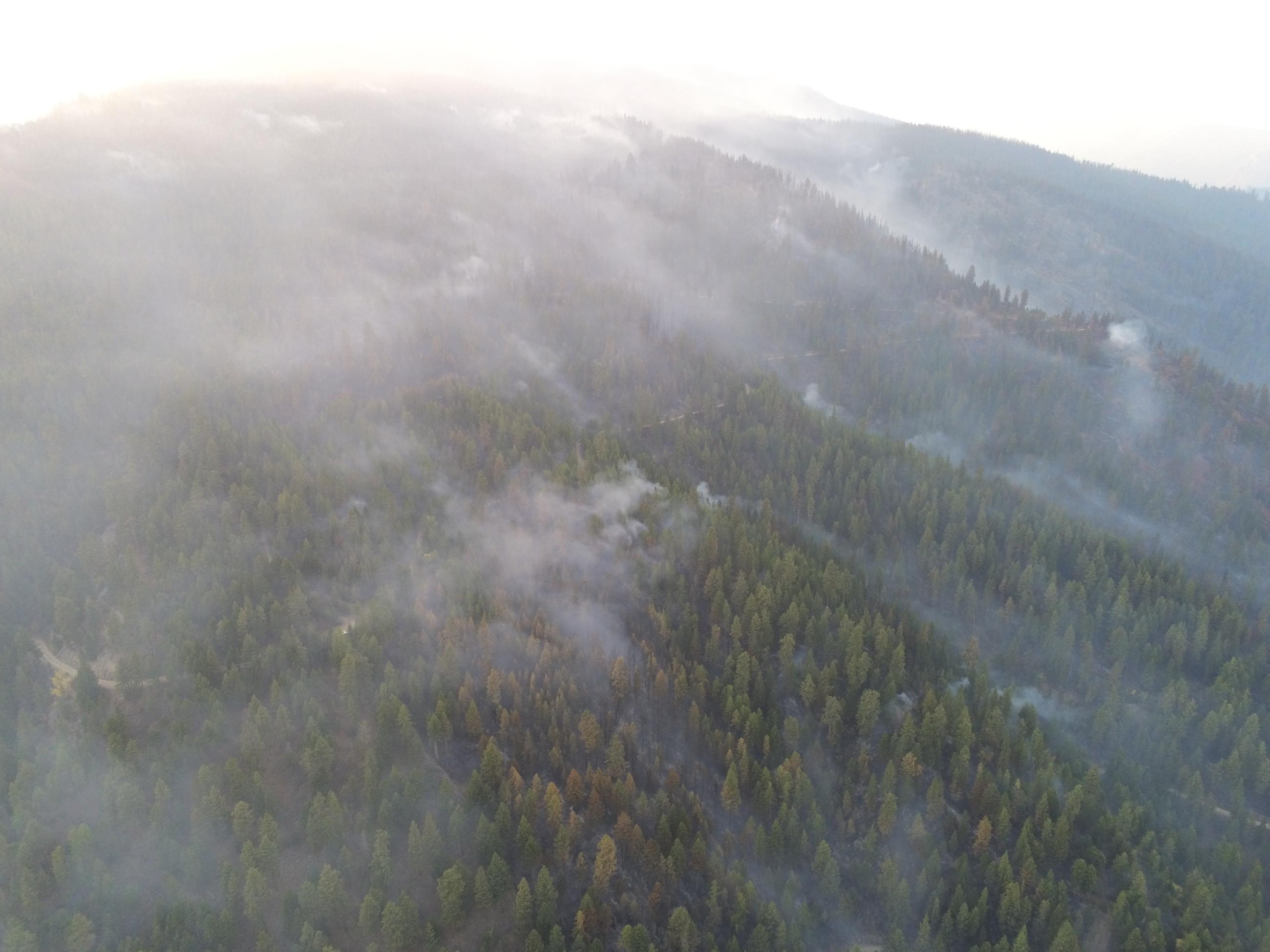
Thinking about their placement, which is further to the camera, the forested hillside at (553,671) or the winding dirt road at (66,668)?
the winding dirt road at (66,668)

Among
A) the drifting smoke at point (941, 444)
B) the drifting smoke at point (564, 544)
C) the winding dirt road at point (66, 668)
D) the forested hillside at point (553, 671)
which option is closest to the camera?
the forested hillside at point (553, 671)

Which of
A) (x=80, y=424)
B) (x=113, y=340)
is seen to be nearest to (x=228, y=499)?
(x=80, y=424)

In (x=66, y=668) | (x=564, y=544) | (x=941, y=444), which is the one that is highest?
(x=941, y=444)

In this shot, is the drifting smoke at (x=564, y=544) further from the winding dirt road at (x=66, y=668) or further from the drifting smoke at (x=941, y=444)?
the drifting smoke at (x=941, y=444)

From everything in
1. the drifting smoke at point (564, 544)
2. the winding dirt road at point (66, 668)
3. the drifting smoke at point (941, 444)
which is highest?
the drifting smoke at point (941, 444)

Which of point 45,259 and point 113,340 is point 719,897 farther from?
point 45,259

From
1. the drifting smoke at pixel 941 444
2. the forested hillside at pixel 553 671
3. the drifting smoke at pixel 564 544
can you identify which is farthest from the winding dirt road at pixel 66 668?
the drifting smoke at pixel 941 444

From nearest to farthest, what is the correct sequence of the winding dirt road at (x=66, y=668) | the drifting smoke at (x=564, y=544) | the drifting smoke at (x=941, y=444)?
1. the winding dirt road at (x=66, y=668)
2. the drifting smoke at (x=564, y=544)
3. the drifting smoke at (x=941, y=444)

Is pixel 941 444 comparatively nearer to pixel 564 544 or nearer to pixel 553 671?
pixel 564 544

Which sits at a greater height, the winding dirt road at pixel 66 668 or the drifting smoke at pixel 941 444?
the drifting smoke at pixel 941 444

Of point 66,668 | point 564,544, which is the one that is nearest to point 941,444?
point 564,544
